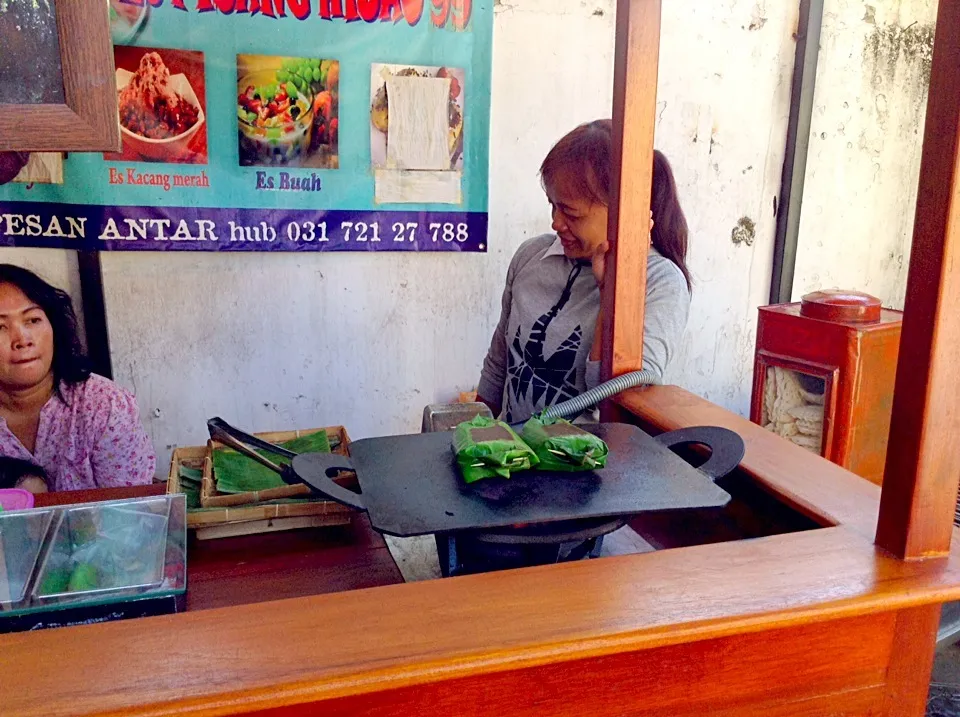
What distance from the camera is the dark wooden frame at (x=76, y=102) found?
813 millimetres

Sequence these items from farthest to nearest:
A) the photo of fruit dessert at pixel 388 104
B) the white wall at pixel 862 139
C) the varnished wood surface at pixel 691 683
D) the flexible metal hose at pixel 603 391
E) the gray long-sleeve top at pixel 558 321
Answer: the white wall at pixel 862 139
the photo of fruit dessert at pixel 388 104
the gray long-sleeve top at pixel 558 321
the flexible metal hose at pixel 603 391
the varnished wood surface at pixel 691 683

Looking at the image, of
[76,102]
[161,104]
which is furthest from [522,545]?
[161,104]

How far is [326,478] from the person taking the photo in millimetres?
984

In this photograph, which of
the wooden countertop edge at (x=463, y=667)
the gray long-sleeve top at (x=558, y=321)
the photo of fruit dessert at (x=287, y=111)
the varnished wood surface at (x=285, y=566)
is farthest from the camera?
the photo of fruit dessert at (x=287, y=111)

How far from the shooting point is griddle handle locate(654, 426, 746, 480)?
1.10m

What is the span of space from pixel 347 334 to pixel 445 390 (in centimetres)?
46

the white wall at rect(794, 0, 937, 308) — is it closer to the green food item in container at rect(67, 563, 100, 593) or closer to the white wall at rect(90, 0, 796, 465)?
the white wall at rect(90, 0, 796, 465)

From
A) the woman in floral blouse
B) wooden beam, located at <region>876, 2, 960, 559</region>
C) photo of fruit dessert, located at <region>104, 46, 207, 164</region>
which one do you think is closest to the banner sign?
photo of fruit dessert, located at <region>104, 46, 207, 164</region>

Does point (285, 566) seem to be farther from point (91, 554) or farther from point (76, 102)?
point (76, 102)

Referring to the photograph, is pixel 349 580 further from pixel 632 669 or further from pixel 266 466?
pixel 632 669

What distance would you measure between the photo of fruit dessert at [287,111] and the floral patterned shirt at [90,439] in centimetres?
97

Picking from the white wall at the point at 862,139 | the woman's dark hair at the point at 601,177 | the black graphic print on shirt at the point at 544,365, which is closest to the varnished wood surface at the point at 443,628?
the black graphic print on shirt at the point at 544,365

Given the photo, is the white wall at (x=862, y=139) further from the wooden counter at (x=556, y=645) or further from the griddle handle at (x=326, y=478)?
the griddle handle at (x=326, y=478)

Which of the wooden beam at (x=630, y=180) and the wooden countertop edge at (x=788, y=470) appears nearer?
the wooden countertop edge at (x=788, y=470)
